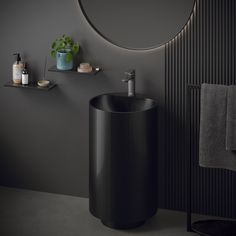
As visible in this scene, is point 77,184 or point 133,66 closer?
point 133,66

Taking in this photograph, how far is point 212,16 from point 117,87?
2.51 ft

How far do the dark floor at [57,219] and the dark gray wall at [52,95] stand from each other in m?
0.11

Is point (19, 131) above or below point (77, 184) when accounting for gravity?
above

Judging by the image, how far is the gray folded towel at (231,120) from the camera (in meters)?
3.65

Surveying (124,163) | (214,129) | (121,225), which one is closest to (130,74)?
(124,163)

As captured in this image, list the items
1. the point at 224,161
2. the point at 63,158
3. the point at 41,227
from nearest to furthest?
1. the point at 224,161
2. the point at 41,227
3. the point at 63,158

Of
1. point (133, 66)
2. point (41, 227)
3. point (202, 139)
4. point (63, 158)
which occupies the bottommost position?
point (41, 227)

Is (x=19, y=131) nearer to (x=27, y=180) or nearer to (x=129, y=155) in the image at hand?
(x=27, y=180)

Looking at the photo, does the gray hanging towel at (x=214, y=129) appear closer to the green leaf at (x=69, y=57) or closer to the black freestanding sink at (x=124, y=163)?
the black freestanding sink at (x=124, y=163)

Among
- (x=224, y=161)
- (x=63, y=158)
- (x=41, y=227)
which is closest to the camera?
(x=224, y=161)

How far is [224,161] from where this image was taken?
12.4 feet

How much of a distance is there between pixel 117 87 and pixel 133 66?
0.59 ft

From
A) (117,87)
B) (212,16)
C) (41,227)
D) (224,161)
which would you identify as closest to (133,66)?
(117,87)

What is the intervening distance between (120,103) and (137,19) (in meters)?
0.54
